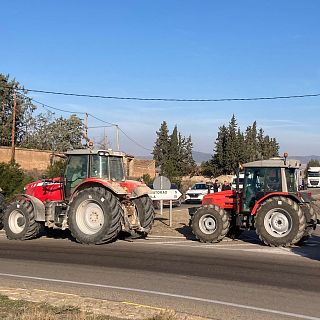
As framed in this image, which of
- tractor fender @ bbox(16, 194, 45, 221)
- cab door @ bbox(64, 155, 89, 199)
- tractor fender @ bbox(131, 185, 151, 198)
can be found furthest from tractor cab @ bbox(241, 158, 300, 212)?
tractor fender @ bbox(16, 194, 45, 221)

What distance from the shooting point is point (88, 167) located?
49.7 ft

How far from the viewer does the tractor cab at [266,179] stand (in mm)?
14891

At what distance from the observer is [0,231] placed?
1777cm

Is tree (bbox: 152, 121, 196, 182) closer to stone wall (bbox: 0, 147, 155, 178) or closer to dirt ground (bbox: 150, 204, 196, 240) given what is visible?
stone wall (bbox: 0, 147, 155, 178)

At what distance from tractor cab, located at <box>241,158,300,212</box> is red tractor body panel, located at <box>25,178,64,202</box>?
17.9 feet

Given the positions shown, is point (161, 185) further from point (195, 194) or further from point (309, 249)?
point (195, 194)

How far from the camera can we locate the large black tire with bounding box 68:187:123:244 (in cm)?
1417

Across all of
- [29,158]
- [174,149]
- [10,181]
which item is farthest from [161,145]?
[10,181]

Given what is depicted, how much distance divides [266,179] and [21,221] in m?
7.27

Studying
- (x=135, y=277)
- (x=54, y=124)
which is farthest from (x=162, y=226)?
(x=54, y=124)

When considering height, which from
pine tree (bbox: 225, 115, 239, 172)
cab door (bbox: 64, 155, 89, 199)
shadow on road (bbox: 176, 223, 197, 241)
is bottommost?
shadow on road (bbox: 176, 223, 197, 241)

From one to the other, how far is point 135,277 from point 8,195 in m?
16.9

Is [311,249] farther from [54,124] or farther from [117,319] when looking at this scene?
[54,124]

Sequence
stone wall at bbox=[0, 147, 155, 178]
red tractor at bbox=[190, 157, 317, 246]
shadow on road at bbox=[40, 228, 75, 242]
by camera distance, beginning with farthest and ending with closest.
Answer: stone wall at bbox=[0, 147, 155, 178]
shadow on road at bbox=[40, 228, 75, 242]
red tractor at bbox=[190, 157, 317, 246]
